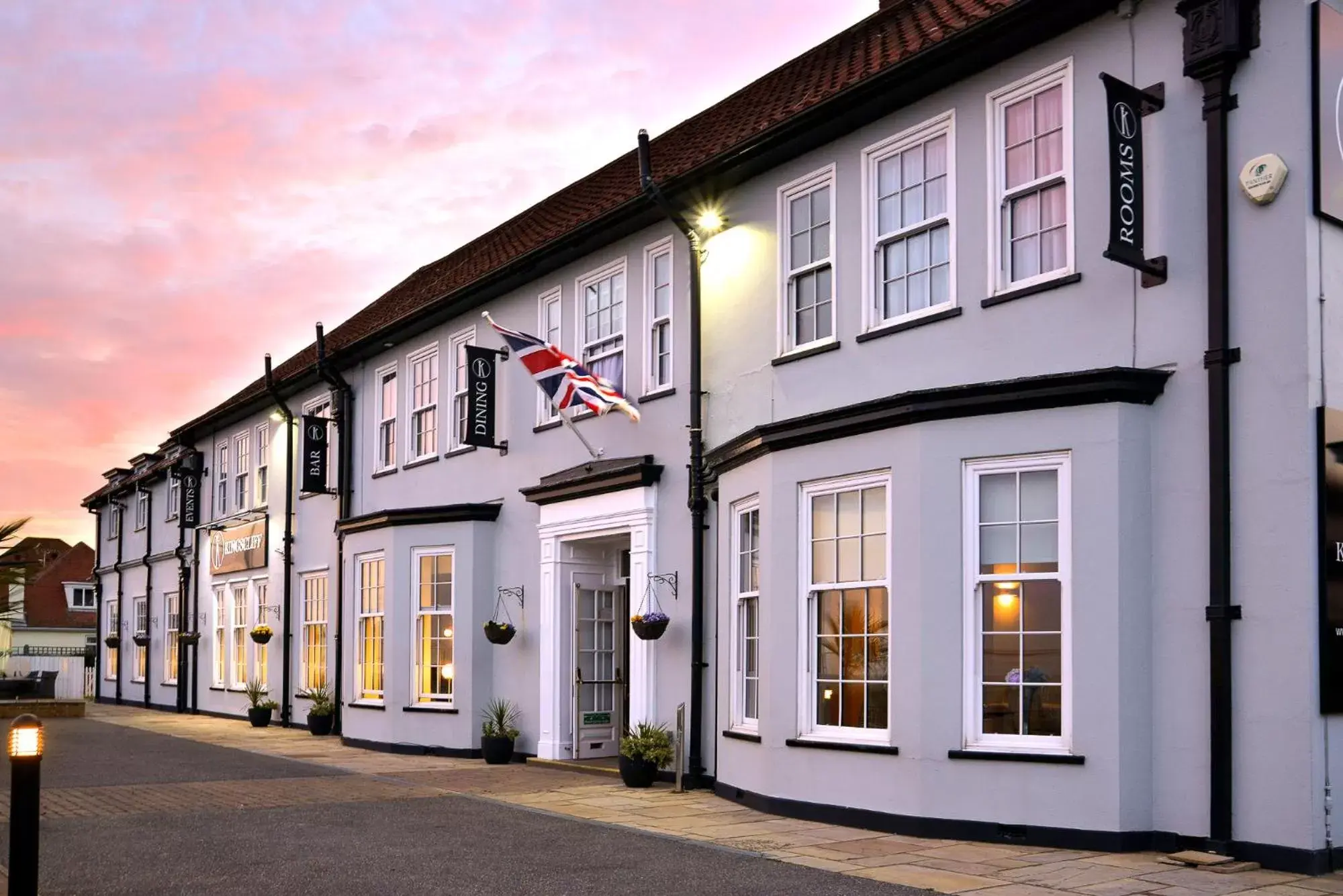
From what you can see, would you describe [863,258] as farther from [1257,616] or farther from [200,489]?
[200,489]

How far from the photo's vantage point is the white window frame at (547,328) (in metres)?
18.0

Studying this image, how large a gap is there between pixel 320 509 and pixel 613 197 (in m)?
10.3

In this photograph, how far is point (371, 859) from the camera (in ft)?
32.6

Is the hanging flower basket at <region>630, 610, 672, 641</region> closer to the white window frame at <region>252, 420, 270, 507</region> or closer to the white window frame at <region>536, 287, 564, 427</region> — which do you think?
the white window frame at <region>536, 287, 564, 427</region>

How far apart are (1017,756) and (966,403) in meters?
2.61

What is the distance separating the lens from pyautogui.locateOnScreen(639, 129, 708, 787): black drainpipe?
47.2 feet

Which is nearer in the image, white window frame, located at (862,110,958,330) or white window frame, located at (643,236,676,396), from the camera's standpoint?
white window frame, located at (862,110,958,330)

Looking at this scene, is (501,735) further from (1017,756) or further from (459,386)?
(1017,756)

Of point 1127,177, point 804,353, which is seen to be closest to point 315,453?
point 804,353

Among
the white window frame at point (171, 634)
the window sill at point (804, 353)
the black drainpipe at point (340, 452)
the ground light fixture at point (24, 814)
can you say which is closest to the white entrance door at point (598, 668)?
the window sill at point (804, 353)

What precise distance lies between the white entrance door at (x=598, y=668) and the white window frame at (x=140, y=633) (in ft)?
69.3

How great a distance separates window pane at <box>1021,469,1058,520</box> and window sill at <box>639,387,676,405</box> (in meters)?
5.45

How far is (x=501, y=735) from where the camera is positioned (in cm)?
1781

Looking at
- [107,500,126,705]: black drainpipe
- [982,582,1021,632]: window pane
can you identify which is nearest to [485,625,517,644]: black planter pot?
[982,582,1021,632]: window pane
